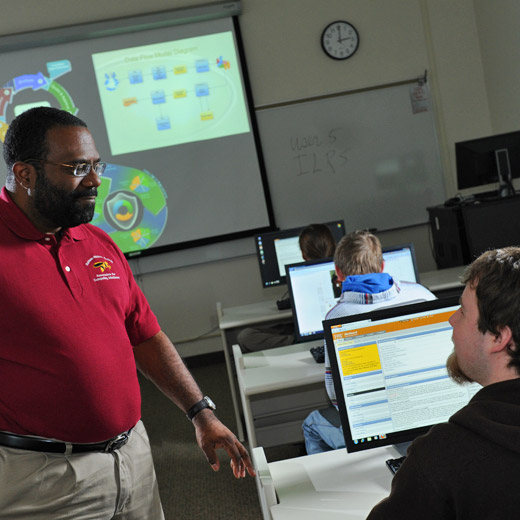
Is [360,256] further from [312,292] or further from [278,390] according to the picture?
[278,390]

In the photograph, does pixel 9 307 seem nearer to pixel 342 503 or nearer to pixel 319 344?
pixel 342 503

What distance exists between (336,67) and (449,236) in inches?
79.0

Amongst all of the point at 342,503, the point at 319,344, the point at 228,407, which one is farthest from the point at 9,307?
the point at 228,407

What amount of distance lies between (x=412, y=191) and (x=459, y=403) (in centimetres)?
443

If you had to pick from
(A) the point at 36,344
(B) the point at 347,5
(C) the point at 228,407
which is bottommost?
(C) the point at 228,407

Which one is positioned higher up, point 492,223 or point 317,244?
point 317,244

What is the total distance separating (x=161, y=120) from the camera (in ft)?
18.6

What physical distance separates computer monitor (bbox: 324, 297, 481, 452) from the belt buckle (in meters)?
0.55

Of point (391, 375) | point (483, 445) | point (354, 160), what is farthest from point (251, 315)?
point (483, 445)

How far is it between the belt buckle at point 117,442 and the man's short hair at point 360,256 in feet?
4.19

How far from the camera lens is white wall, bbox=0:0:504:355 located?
18.7 feet

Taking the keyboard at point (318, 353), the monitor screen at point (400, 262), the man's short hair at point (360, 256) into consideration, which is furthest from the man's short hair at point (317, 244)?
the man's short hair at point (360, 256)

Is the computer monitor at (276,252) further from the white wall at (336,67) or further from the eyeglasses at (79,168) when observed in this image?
the eyeglasses at (79,168)

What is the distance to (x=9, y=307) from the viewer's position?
1398 millimetres
